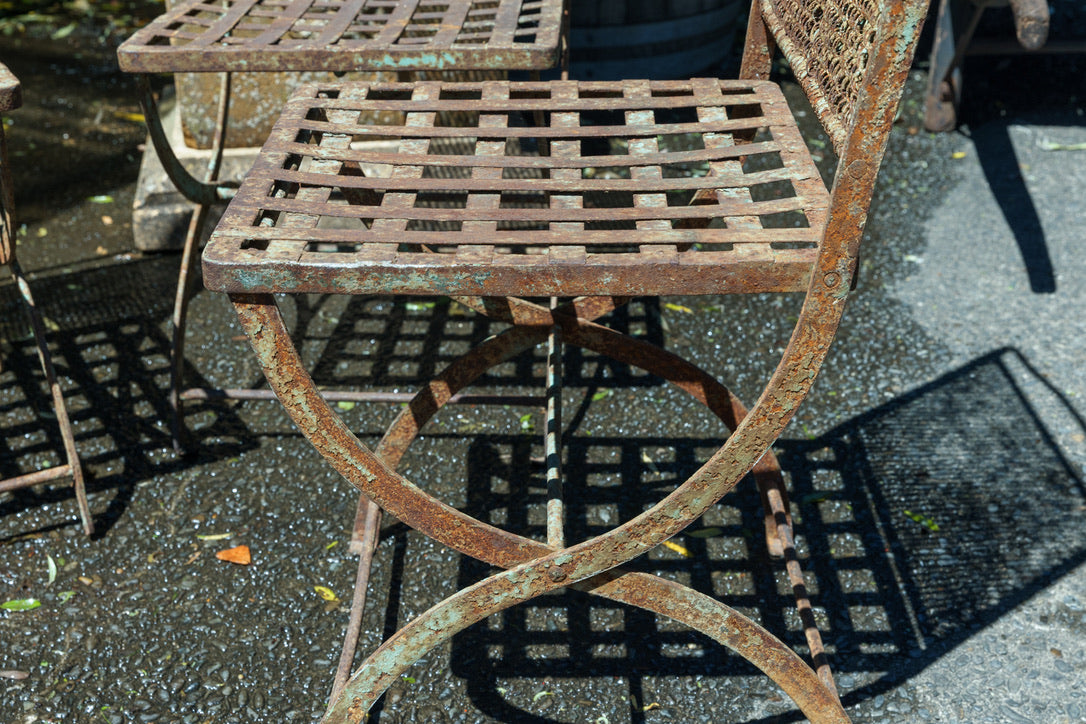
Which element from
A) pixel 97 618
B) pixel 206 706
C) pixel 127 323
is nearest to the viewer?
pixel 206 706

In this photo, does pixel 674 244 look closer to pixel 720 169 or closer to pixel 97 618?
pixel 720 169

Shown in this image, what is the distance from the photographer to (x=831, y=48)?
1.38 meters

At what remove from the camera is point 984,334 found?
103 inches

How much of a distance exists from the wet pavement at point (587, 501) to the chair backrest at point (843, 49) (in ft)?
3.10

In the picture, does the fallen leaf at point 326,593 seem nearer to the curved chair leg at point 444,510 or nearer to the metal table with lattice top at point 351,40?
the curved chair leg at point 444,510

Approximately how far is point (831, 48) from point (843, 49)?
5 cm

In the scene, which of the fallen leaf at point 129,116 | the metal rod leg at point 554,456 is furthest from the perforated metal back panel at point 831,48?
the fallen leaf at point 129,116

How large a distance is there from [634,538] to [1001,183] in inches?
100

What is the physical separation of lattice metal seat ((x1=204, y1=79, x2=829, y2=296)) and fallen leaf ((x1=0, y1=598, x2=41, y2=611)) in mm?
995

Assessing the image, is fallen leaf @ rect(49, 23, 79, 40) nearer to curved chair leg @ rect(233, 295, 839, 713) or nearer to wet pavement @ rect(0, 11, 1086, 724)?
wet pavement @ rect(0, 11, 1086, 724)

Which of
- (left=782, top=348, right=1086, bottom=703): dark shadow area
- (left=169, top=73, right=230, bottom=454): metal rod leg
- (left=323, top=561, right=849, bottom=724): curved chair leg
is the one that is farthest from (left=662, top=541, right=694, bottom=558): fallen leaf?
(left=169, top=73, right=230, bottom=454): metal rod leg

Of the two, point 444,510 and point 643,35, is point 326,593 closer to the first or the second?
point 444,510

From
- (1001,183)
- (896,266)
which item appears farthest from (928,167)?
(896,266)

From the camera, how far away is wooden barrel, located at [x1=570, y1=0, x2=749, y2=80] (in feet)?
11.6
